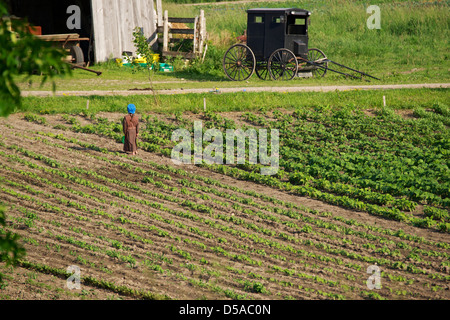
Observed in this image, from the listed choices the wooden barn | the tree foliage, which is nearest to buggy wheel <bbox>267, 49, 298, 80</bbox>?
the wooden barn

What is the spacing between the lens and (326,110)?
624 inches

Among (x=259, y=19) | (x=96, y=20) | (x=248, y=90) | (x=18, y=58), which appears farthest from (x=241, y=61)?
(x=18, y=58)

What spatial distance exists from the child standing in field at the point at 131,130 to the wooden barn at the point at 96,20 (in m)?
9.19

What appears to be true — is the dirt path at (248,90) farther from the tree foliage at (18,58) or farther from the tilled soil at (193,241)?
the tree foliage at (18,58)

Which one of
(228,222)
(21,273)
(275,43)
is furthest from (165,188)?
(275,43)

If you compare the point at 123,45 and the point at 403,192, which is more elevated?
the point at 123,45

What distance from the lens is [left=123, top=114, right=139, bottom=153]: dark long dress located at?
1191cm

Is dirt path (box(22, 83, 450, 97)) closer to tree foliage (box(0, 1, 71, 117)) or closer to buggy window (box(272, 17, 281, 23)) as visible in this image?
buggy window (box(272, 17, 281, 23))

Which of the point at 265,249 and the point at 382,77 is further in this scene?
the point at 382,77

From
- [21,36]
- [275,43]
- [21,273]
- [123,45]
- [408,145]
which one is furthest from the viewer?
[123,45]

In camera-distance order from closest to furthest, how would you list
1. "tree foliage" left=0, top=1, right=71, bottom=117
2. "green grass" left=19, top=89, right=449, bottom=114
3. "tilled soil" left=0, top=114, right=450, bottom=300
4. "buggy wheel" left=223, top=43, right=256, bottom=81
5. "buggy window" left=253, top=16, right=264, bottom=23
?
"tree foliage" left=0, top=1, right=71, bottom=117 < "tilled soil" left=0, top=114, right=450, bottom=300 < "green grass" left=19, top=89, right=449, bottom=114 < "buggy window" left=253, top=16, right=264, bottom=23 < "buggy wheel" left=223, top=43, right=256, bottom=81
